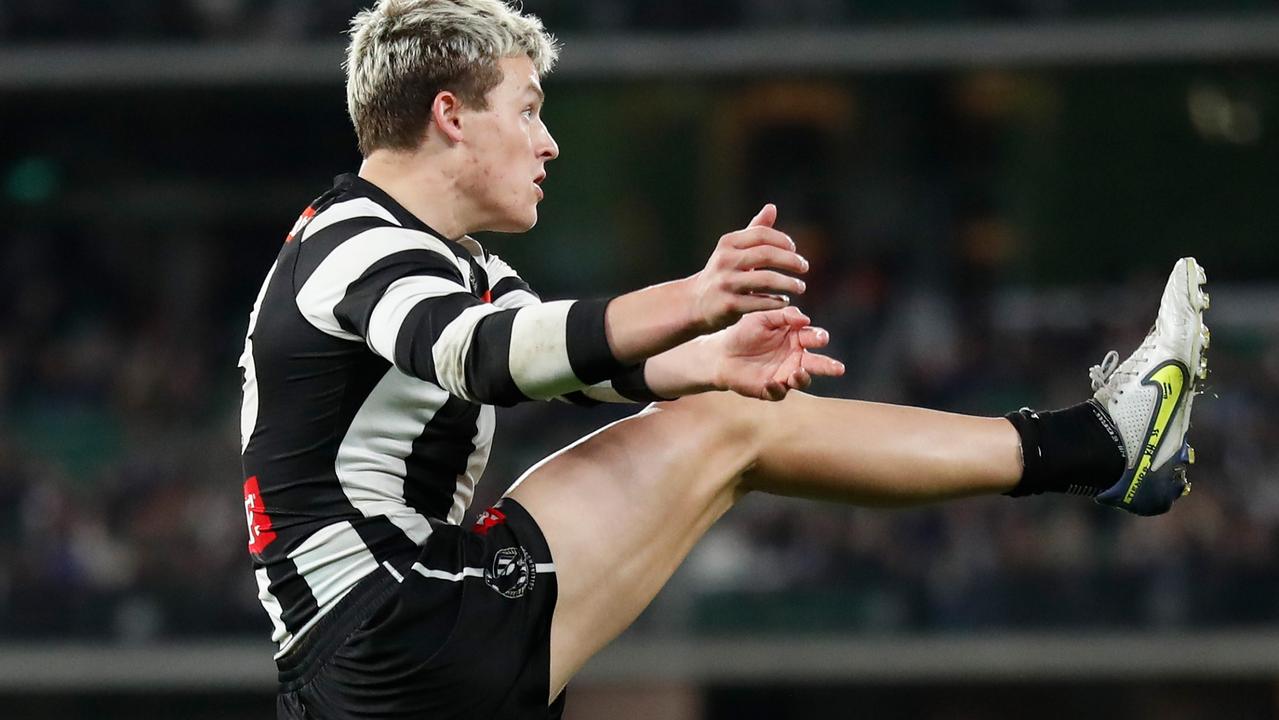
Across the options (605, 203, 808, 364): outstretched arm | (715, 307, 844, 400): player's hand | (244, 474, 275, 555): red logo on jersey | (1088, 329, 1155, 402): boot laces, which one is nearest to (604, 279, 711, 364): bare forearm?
(605, 203, 808, 364): outstretched arm

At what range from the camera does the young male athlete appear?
2520 millimetres

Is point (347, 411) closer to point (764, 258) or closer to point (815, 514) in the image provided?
point (764, 258)

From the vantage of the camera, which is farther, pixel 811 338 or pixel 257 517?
pixel 257 517

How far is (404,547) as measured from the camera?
104 inches

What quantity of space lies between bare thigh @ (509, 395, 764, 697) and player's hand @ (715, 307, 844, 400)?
49 centimetres

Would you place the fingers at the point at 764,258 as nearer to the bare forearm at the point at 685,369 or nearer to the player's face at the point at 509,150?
the bare forearm at the point at 685,369

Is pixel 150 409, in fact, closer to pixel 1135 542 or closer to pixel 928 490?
pixel 1135 542

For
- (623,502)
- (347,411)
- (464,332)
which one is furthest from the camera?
(623,502)

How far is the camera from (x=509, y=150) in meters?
2.75

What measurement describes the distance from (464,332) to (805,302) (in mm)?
4921

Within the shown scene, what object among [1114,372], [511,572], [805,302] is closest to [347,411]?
[511,572]

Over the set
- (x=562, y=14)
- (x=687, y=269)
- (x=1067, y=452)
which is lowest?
(x=1067, y=452)

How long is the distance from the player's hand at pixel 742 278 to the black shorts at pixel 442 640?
2.59 ft

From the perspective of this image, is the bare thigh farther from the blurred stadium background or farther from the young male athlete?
the blurred stadium background
